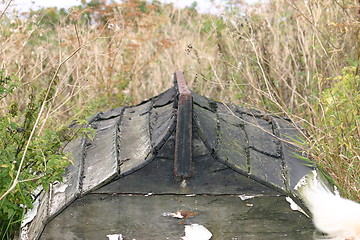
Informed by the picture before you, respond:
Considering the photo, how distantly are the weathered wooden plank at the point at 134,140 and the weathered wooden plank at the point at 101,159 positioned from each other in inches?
1.7

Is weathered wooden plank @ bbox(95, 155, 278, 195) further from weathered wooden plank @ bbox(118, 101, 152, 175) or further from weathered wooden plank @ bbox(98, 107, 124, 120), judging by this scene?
weathered wooden plank @ bbox(98, 107, 124, 120)

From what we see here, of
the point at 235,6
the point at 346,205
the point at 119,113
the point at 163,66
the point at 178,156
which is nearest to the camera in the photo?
the point at 346,205

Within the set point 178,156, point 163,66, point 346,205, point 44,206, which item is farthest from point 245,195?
point 163,66

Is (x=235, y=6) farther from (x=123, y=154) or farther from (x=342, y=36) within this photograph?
(x=123, y=154)

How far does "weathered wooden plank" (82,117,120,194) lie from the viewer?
2.55 m

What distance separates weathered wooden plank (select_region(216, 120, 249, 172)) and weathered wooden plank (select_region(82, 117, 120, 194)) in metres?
0.55

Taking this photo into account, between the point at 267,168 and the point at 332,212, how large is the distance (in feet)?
1.84

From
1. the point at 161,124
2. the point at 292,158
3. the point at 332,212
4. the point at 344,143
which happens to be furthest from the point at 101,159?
the point at 344,143

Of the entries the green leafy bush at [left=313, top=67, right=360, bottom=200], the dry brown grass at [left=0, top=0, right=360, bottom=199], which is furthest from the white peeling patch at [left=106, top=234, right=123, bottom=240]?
the dry brown grass at [left=0, top=0, right=360, bottom=199]

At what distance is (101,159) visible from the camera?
276 centimetres

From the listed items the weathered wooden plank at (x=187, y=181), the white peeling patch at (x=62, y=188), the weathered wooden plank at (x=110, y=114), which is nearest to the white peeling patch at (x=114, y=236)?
the weathered wooden plank at (x=187, y=181)

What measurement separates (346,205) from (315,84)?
10.6 ft

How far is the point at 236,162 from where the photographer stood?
102 inches

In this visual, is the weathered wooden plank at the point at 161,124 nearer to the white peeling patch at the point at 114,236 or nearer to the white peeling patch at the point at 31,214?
the white peeling patch at the point at 114,236
